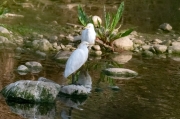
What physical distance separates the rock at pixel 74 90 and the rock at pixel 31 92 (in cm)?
34

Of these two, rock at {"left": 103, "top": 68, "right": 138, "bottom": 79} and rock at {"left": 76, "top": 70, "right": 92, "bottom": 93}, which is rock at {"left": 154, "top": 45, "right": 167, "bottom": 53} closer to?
rock at {"left": 103, "top": 68, "right": 138, "bottom": 79}

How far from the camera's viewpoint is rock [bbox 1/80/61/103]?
7.73m

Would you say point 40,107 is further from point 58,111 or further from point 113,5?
point 113,5

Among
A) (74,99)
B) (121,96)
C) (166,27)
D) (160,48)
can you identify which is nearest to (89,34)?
(160,48)

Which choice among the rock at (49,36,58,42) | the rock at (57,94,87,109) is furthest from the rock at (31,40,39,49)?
the rock at (57,94,87,109)

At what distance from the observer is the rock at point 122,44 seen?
12297 millimetres

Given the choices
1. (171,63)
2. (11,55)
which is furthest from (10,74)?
(171,63)

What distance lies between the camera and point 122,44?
40.4ft

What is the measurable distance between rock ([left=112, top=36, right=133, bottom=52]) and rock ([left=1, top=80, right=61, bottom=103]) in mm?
4627

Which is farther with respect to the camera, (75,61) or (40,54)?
(40,54)

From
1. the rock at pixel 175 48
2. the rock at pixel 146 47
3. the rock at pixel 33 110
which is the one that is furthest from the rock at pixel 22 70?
the rock at pixel 175 48

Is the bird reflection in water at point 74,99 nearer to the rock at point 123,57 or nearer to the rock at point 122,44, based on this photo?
the rock at point 123,57

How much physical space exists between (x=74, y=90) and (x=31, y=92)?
0.79m

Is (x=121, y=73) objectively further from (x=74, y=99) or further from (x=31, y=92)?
(x=31, y=92)
